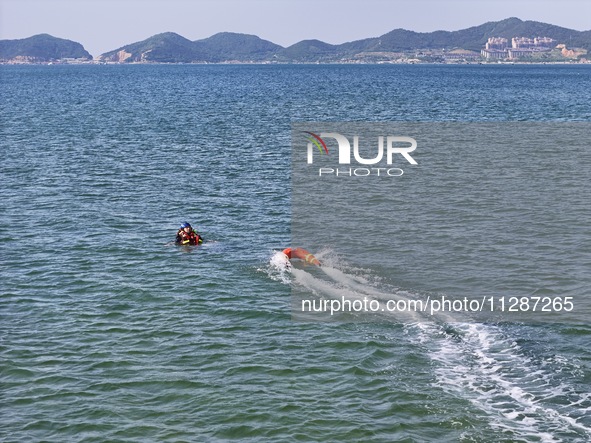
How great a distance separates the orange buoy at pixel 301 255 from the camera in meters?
41.1

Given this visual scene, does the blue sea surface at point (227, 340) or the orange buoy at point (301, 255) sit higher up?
the orange buoy at point (301, 255)

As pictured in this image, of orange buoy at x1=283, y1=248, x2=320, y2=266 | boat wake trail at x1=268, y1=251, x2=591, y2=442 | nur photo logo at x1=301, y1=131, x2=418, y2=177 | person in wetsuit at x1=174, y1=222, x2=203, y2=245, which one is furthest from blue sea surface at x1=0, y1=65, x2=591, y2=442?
nur photo logo at x1=301, y1=131, x2=418, y2=177

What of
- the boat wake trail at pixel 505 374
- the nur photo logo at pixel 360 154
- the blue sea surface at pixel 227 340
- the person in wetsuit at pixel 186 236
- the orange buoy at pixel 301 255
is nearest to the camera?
the boat wake trail at pixel 505 374

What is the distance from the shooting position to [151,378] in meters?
27.8

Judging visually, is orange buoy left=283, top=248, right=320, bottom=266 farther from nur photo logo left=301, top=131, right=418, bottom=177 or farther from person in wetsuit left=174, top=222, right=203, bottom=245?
nur photo logo left=301, top=131, right=418, bottom=177

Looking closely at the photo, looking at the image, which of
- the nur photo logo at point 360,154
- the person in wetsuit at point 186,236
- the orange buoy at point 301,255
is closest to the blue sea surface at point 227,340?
the person in wetsuit at point 186,236

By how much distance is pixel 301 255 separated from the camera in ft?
136

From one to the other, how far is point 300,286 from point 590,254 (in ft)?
55.2

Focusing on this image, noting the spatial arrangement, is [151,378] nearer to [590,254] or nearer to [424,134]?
[590,254]

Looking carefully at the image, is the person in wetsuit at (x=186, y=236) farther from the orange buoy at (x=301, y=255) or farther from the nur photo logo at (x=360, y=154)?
the nur photo logo at (x=360, y=154)

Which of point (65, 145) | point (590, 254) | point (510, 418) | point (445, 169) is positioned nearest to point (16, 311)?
point (510, 418)

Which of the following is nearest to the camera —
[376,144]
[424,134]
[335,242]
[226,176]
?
[335,242]

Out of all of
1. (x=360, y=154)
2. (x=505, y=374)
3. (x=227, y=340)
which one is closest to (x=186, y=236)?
(x=227, y=340)

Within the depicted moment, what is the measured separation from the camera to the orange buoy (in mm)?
41125
